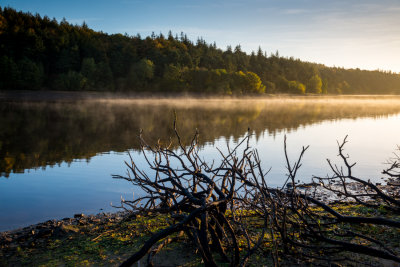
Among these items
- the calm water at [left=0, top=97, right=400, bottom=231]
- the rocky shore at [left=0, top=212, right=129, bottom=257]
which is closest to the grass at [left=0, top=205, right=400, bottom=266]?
the rocky shore at [left=0, top=212, right=129, bottom=257]

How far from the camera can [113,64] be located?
4112 inches

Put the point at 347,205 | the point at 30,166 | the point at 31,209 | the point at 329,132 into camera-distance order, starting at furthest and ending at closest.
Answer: the point at 329,132 < the point at 30,166 < the point at 31,209 < the point at 347,205

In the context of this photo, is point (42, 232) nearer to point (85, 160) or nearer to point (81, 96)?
point (85, 160)

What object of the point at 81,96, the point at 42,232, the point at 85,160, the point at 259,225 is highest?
the point at 81,96

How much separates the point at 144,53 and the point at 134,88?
1027 inches

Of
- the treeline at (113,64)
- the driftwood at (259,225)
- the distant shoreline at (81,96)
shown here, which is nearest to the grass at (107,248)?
the driftwood at (259,225)

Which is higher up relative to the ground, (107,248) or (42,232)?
(107,248)

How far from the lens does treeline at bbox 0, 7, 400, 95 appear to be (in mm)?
83875

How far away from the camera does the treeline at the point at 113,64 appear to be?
83875 millimetres

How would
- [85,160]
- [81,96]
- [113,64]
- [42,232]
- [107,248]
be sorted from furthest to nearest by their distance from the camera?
[113,64], [81,96], [85,160], [42,232], [107,248]

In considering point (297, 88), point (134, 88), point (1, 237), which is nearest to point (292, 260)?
point (1, 237)

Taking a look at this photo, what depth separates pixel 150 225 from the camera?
19.7ft

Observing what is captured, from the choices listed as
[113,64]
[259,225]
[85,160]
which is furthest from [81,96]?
[259,225]

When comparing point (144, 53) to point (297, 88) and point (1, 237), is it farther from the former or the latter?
point (1, 237)
